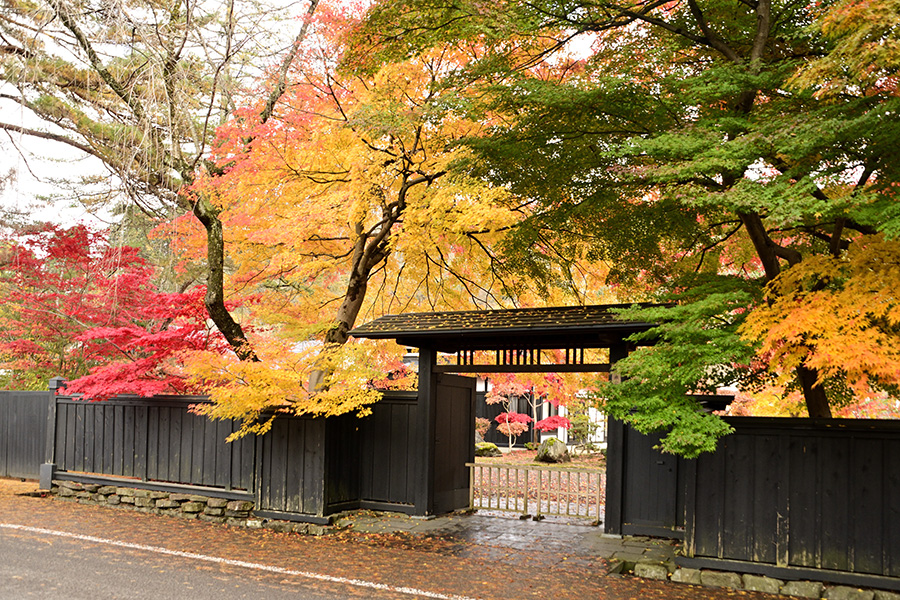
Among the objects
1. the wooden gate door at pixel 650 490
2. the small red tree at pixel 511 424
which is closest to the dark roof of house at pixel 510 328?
the wooden gate door at pixel 650 490

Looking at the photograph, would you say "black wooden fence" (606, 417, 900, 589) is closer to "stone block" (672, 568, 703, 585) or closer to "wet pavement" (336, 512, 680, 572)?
"stone block" (672, 568, 703, 585)

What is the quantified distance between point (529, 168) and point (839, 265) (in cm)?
502

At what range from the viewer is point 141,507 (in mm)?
13734

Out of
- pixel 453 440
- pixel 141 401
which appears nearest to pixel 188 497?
pixel 141 401

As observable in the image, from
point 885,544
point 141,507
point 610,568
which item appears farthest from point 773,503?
point 141,507

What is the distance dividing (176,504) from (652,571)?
8779 mm

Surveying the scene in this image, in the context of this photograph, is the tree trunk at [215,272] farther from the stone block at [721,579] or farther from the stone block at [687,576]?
the stone block at [721,579]

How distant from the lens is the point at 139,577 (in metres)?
8.19

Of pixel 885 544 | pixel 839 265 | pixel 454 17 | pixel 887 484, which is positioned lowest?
pixel 885 544

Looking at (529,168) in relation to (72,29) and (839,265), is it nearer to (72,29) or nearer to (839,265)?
(839,265)

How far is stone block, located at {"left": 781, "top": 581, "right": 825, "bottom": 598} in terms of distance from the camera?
8.05 m

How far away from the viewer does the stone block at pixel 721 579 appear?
332 inches

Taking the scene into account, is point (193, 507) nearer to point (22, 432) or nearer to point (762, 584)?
point (22, 432)

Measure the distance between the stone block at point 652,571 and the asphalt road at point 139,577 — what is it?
9.82ft
